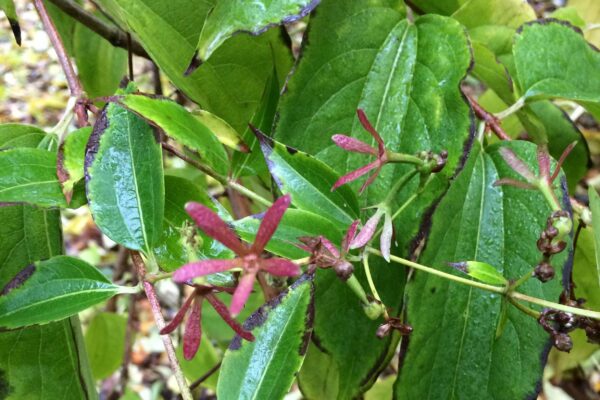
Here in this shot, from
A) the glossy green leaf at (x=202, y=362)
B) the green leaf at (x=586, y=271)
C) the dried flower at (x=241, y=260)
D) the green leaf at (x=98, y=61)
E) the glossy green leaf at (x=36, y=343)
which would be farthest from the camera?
the glossy green leaf at (x=202, y=362)

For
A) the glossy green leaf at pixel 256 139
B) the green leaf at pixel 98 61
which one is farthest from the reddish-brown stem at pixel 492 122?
the green leaf at pixel 98 61

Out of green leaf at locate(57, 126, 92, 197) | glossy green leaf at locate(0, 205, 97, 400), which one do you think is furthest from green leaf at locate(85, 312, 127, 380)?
green leaf at locate(57, 126, 92, 197)

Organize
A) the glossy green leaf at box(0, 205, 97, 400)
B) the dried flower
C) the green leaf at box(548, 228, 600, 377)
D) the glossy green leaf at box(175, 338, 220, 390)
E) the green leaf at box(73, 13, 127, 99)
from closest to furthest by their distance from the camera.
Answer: the dried flower → the glossy green leaf at box(0, 205, 97, 400) → the green leaf at box(548, 228, 600, 377) → the green leaf at box(73, 13, 127, 99) → the glossy green leaf at box(175, 338, 220, 390)

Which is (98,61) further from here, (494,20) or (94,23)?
(494,20)

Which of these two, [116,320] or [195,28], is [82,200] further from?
[116,320]

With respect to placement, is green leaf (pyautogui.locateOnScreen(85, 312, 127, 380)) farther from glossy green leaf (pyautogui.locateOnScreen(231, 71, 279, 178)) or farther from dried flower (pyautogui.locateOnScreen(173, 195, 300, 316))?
dried flower (pyautogui.locateOnScreen(173, 195, 300, 316))

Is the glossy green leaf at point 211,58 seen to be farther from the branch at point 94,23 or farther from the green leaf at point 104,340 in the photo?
the green leaf at point 104,340
